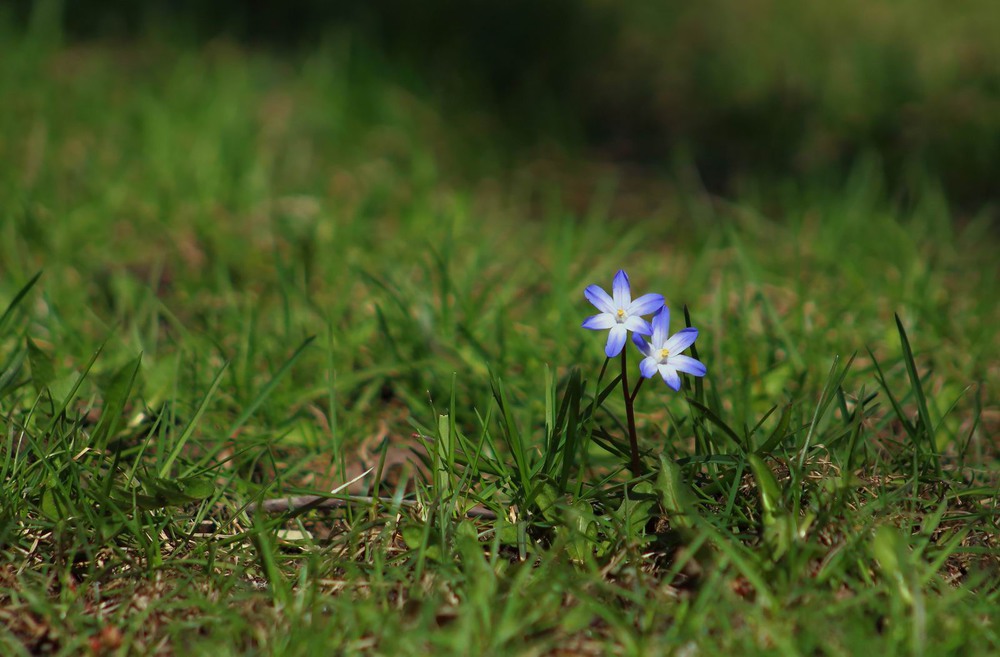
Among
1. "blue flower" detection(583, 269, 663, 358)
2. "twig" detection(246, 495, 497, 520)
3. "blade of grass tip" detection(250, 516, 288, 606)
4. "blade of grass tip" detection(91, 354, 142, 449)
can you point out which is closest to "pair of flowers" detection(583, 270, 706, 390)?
"blue flower" detection(583, 269, 663, 358)

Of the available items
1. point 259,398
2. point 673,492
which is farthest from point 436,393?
point 673,492

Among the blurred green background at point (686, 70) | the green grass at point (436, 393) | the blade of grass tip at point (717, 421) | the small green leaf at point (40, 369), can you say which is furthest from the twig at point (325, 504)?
the blurred green background at point (686, 70)

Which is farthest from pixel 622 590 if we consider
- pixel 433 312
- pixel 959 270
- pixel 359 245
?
pixel 959 270

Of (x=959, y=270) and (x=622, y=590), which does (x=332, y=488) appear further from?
(x=959, y=270)

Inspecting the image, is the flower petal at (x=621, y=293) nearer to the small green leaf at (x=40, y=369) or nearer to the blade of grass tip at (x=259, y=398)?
the blade of grass tip at (x=259, y=398)

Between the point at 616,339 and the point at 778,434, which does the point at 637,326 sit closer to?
the point at 616,339

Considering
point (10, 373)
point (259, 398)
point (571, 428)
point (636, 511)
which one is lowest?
point (10, 373)

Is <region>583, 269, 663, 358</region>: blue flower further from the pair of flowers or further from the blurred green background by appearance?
the blurred green background
